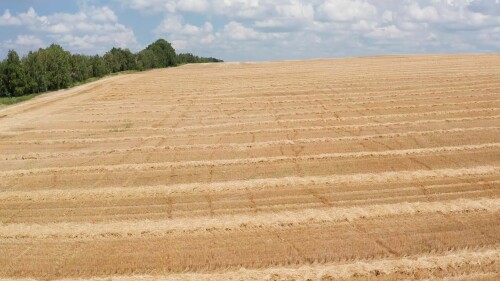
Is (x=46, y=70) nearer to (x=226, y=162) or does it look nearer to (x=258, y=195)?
(x=226, y=162)

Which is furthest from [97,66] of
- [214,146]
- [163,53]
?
[214,146]

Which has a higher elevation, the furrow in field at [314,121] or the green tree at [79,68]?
the green tree at [79,68]

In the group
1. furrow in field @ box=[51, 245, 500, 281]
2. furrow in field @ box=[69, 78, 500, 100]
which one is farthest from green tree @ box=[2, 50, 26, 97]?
furrow in field @ box=[51, 245, 500, 281]

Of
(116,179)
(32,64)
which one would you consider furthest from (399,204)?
(32,64)

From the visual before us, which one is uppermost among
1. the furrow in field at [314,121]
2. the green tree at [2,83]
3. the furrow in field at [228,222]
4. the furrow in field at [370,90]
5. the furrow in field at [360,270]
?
the green tree at [2,83]

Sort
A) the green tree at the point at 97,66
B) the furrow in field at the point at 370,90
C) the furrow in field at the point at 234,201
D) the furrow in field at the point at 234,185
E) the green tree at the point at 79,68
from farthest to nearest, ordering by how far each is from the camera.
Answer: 1. the green tree at the point at 97,66
2. the green tree at the point at 79,68
3. the furrow in field at the point at 370,90
4. the furrow in field at the point at 234,185
5. the furrow in field at the point at 234,201

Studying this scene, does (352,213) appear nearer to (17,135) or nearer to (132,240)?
(132,240)

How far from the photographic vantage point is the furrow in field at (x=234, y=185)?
12.5 meters

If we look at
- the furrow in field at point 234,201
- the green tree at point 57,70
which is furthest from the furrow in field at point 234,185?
the green tree at point 57,70

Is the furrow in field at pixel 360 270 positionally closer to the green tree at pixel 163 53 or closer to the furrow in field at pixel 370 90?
the furrow in field at pixel 370 90

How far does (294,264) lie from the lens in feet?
27.4

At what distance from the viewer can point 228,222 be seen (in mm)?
10234

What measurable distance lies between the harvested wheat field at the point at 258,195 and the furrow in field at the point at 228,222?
0.14ft

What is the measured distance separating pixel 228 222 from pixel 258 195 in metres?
1.89
